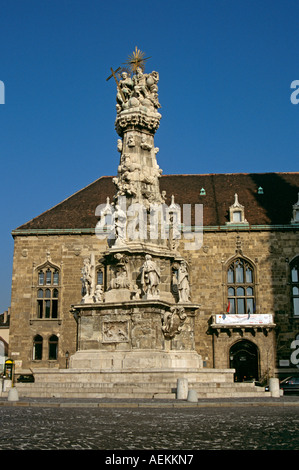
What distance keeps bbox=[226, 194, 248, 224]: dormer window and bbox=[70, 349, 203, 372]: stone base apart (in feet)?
72.0

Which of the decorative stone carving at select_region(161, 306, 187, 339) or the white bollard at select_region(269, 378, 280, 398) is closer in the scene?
the white bollard at select_region(269, 378, 280, 398)

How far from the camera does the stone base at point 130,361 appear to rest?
1956 cm

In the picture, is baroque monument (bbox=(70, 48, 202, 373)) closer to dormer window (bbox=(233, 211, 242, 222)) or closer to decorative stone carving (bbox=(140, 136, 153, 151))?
decorative stone carving (bbox=(140, 136, 153, 151))

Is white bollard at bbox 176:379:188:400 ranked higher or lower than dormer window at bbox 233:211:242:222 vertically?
lower

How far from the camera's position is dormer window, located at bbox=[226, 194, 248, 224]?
4219 cm

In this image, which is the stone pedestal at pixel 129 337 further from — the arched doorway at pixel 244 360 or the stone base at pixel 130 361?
the arched doorway at pixel 244 360

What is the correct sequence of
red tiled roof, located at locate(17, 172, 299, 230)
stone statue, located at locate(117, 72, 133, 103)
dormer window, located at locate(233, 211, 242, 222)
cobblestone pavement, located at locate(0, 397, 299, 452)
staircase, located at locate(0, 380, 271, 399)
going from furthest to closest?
red tiled roof, located at locate(17, 172, 299, 230) → dormer window, located at locate(233, 211, 242, 222) → stone statue, located at locate(117, 72, 133, 103) → staircase, located at locate(0, 380, 271, 399) → cobblestone pavement, located at locate(0, 397, 299, 452)

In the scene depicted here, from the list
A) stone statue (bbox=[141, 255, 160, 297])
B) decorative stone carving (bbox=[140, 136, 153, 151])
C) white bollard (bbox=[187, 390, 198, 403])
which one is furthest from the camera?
decorative stone carving (bbox=[140, 136, 153, 151])

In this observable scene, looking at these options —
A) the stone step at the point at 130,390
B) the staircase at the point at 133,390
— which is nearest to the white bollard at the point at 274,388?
the staircase at the point at 133,390

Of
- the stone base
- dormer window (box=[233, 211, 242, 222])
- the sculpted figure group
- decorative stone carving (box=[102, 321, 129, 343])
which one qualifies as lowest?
the stone base

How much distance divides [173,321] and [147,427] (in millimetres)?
11341

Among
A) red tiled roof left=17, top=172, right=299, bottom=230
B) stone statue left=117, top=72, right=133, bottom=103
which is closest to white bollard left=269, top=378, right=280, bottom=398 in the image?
stone statue left=117, top=72, right=133, bottom=103
